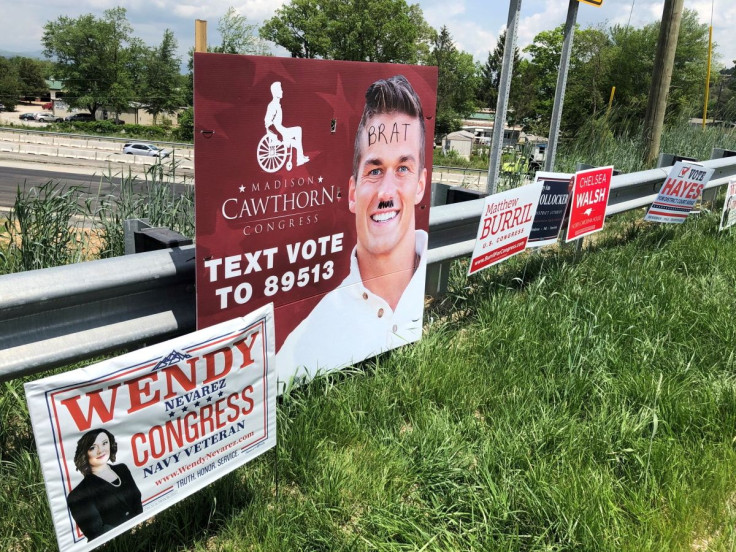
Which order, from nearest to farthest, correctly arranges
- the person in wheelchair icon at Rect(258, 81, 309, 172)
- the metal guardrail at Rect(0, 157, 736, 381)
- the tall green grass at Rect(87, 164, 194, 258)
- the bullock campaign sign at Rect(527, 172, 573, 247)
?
the metal guardrail at Rect(0, 157, 736, 381) < the person in wheelchair icon at Rect(258, 81, 309, 172) < the tall green grass at Rect(87, 164, 194, 258) < the bullock campaign sign at Rect(527, 172, 573, 247)

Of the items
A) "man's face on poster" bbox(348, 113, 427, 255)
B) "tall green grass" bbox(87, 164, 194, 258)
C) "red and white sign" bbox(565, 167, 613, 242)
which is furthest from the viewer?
"red and white sign" bbox(565, 167, 613, 242)

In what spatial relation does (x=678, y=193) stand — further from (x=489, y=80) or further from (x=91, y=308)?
(x=489, y=80)

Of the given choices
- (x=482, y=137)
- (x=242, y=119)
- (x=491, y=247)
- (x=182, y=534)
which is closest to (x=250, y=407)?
(x=182, y=534)

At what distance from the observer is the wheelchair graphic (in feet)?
8.35

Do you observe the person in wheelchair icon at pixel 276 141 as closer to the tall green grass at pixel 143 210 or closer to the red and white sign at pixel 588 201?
the tall green grass at pixel 143 210

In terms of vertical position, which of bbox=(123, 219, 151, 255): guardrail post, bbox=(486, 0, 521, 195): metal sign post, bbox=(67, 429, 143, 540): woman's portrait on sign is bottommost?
bbox=(67, 429, 143, 540): woman's portrait on sign

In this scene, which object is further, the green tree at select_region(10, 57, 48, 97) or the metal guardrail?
the green tree at select_region(10, 57, 48, 97)

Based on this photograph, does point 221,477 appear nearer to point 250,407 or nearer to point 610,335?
point 250,407

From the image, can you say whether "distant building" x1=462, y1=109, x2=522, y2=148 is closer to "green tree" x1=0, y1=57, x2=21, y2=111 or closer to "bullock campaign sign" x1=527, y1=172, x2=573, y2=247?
"green tree" x1=0, y1=57, x2=21, y2=111

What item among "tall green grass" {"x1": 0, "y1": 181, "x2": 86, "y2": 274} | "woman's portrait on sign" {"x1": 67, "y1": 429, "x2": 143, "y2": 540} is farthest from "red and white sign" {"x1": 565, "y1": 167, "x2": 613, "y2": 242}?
"woman's portrait on sign" {"x1": 67, "y1": 429, "x2": 143, "y2": 540}

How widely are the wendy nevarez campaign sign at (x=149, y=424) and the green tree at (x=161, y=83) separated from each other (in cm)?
9884

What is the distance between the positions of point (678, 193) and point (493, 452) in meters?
4.66

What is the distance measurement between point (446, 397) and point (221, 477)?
1210 millimetres

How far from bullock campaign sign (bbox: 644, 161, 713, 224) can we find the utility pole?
3.46m
